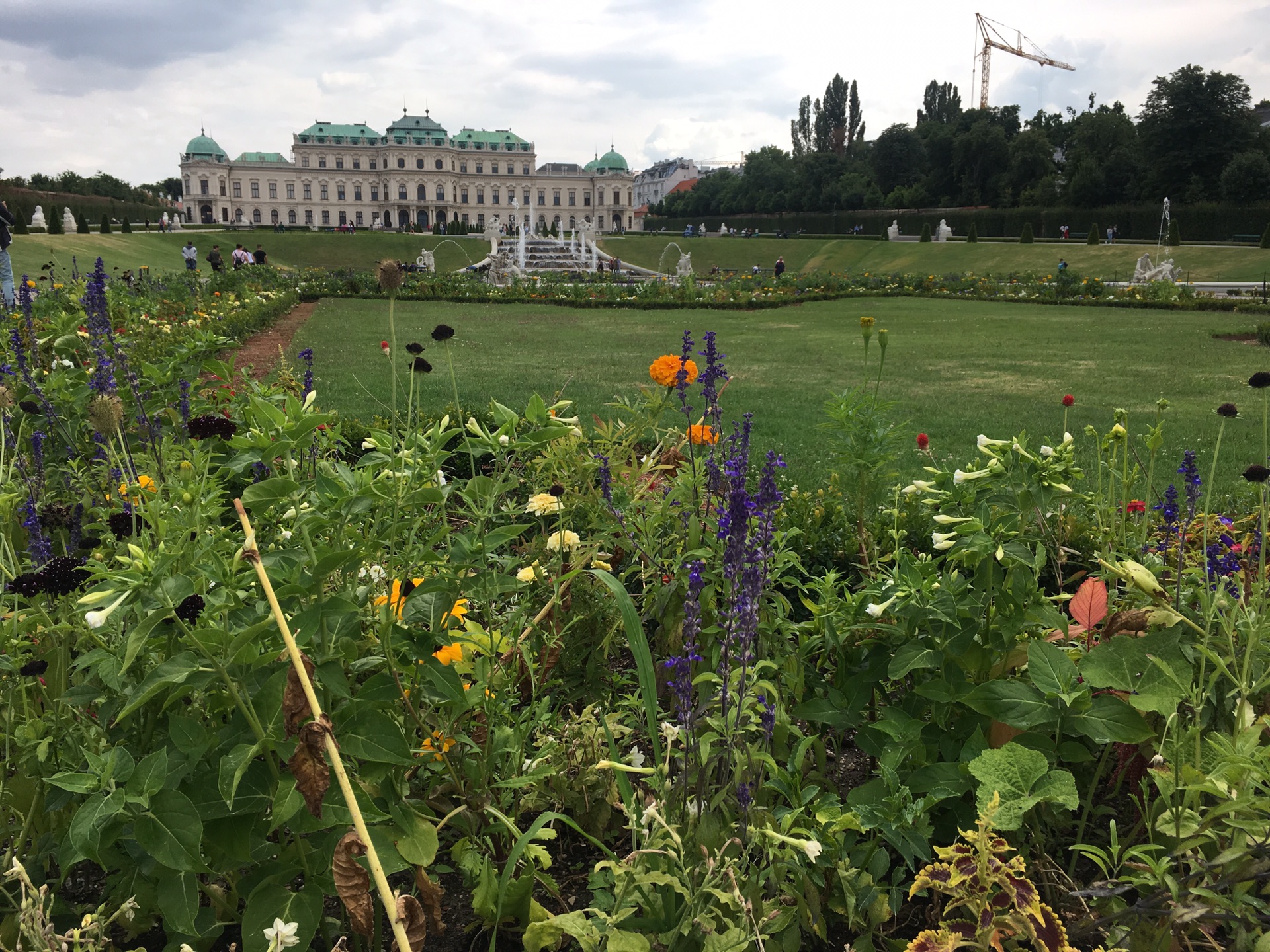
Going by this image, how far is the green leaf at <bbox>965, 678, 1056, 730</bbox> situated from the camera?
5.00 feet

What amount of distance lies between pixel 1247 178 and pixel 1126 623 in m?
43.8

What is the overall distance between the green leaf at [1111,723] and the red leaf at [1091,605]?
9.2 inches

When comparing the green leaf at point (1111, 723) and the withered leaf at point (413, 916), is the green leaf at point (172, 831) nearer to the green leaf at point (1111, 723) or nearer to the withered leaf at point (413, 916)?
the withered leaf at point (413, 916)

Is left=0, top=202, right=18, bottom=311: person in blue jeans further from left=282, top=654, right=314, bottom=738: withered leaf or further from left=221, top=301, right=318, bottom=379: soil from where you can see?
left=282, top=654, right=314, bottom=738: withered leaf

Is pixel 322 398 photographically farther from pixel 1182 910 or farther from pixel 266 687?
pixel 1182 910

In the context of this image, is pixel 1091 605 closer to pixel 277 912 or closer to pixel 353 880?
pixel 353 880

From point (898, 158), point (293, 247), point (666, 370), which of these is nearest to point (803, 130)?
point (898, 158)

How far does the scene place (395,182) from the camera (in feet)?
289

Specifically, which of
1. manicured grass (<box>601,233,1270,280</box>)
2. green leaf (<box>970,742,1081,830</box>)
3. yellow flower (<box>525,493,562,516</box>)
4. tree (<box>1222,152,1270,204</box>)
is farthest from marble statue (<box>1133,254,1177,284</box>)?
green leaf (<box>970,742,1081,830</box>)

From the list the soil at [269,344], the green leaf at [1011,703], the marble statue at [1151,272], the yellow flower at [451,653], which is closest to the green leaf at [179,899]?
the yellow flower at [451,653]

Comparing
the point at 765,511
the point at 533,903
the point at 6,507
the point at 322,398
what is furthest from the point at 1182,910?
the point at 322,398

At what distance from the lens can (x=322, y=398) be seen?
7.65 meters

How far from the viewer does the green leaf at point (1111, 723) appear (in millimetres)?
1463

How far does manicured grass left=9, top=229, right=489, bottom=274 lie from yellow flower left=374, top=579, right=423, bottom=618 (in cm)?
2992
